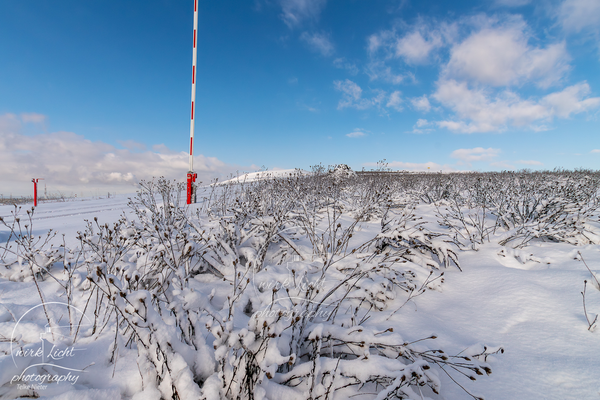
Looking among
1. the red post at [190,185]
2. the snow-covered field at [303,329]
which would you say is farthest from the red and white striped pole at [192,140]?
the snow-covered field at [303,329]

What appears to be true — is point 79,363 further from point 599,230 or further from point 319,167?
point 319,167

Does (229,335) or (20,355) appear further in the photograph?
(20,355)

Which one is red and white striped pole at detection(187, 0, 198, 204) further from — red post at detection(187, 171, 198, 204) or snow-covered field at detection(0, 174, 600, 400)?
snow-covered field at detection(0, 174, 600, 400)

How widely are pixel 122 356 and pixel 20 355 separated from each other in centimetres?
43

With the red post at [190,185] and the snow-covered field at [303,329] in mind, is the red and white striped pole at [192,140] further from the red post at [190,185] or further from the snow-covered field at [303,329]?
the snow-covered field at [303,329]

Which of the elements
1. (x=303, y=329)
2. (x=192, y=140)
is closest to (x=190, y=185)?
(x=192, y=140)

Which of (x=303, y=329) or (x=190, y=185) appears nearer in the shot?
(x=303, y=329)

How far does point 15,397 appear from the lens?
104cm

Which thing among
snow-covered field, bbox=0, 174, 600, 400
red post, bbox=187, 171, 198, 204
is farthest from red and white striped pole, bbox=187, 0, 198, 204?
snow-covered field, bbox=0, 174, 600, 400

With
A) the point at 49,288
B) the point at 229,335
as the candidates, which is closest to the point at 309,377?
the point at 229,335

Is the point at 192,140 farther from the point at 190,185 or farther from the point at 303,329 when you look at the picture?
the point at 303,329

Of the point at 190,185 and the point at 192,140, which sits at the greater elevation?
the point at 192,140

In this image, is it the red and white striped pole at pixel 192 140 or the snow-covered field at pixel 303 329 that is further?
the red and white striped pole at pixel 192 140

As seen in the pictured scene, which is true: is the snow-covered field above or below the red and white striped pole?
below
